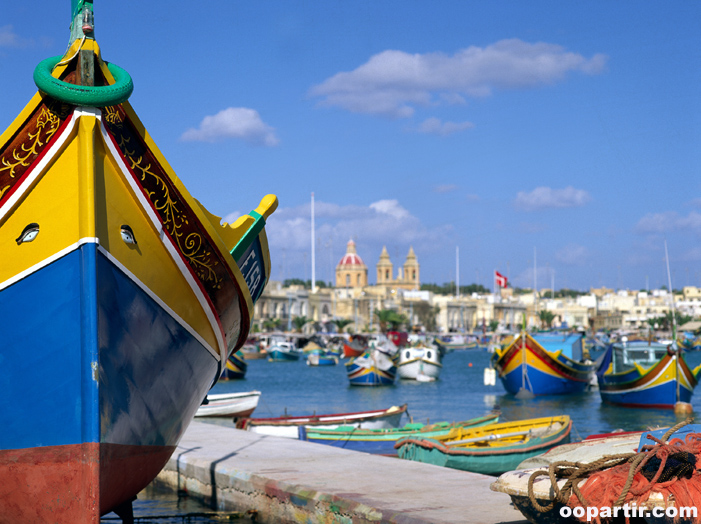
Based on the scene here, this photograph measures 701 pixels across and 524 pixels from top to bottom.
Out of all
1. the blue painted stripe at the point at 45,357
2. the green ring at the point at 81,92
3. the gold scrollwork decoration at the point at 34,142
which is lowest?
the blue painted stripe at the point at 45,357

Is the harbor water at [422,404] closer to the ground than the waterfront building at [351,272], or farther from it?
closer to the ground

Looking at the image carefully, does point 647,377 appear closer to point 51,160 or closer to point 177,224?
point 177,224

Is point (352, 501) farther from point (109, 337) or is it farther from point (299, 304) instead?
point (299, 304)

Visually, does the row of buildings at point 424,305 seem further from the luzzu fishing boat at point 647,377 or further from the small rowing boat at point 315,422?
the small rowing boat at point 315,422

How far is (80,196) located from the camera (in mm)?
6305

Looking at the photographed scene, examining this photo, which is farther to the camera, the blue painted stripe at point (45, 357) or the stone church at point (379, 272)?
the stone church at point (379, 272)

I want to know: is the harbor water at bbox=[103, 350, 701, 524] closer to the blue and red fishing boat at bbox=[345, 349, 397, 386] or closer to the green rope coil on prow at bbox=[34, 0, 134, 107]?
the blue and red fishing boat at bbox=[345, 349, 397, 386]

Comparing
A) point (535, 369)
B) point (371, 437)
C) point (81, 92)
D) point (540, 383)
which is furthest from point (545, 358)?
point (81, 92)

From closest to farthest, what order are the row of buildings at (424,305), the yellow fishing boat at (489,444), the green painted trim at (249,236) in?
the green painted trim at (249,236) < the yellow fishing boat at (489,444) < the row of buildings at (424,305)

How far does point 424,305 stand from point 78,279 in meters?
155

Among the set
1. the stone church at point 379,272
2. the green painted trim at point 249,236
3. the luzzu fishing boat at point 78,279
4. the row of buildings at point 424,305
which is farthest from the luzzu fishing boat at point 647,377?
the stone church at point 379,272

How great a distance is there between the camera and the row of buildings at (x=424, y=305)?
140 meters

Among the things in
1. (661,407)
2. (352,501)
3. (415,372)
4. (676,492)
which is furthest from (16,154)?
(415,372)

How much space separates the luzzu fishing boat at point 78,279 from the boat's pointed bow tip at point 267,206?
67.3 inches
